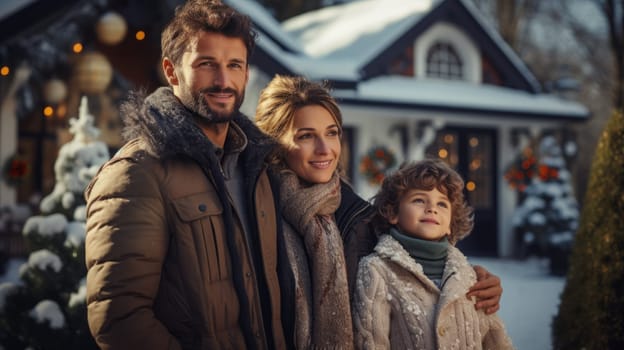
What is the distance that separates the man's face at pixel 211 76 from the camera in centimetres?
273

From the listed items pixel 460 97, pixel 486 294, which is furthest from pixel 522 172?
pixel 486 294

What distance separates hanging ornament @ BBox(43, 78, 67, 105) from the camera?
29.7 ft

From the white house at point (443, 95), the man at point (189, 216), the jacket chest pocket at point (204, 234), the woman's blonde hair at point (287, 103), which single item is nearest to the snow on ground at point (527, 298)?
the white house at point (443, 95)

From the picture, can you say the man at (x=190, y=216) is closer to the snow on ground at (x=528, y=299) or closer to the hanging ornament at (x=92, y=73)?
the snow on ground at (x=528, y=299)

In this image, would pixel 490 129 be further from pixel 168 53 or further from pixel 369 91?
pixel 168 53

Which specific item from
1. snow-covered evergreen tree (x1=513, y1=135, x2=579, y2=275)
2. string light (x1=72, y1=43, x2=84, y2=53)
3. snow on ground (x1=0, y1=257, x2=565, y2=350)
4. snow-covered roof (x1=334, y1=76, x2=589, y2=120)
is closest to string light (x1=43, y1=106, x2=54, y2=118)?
string light (x1=72, y1=43, x2=84, y2=53)

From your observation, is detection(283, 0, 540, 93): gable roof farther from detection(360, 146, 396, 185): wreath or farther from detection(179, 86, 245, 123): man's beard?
detection(179, 86, 245, 123): man's beard

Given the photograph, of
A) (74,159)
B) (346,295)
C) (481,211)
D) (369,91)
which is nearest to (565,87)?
(481,211)

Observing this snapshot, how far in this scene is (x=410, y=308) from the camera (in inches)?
121

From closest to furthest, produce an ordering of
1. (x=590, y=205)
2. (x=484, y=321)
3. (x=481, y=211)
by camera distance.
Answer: (x=484, y=321)
(x=590, y=205)
(x=481, y=211)

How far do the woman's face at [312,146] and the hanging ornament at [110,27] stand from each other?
6897 mm

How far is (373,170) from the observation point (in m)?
13.2

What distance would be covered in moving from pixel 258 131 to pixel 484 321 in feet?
4.53

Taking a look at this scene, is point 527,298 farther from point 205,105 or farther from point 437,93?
point 205,105
